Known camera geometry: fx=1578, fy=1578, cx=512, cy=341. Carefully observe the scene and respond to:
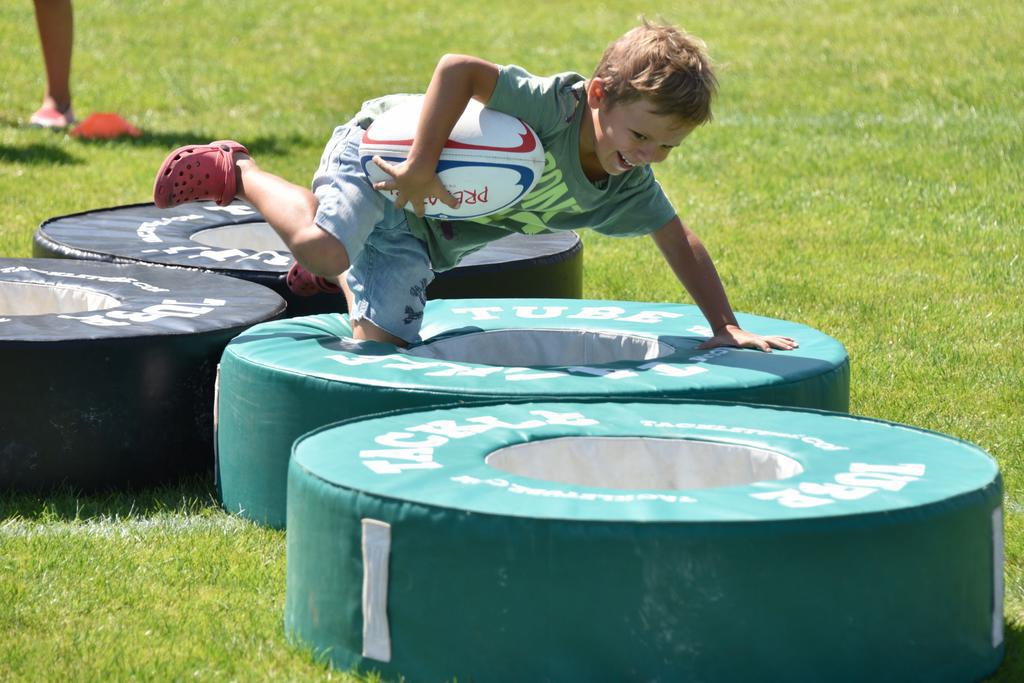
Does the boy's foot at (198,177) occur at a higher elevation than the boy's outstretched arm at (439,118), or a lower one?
lower

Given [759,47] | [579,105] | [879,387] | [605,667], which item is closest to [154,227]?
[579,105]

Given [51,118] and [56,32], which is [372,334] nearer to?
[56,32]

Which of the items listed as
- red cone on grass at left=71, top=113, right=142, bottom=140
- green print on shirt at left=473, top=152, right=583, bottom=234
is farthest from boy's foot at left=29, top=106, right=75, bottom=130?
green print on shirt at left=473, top=152, right=583, bottom=234

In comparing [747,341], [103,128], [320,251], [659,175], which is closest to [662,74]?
[747,341]

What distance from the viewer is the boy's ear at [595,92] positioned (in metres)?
4.55

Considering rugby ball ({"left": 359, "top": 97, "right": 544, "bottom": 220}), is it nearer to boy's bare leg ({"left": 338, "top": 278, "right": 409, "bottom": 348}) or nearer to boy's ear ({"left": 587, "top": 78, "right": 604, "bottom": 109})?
boy's ear ({"left": 587, "top": 78, "right": 604, "bottom": 109})

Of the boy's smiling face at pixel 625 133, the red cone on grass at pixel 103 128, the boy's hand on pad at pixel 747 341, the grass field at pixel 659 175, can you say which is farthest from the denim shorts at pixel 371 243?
the red cone on grass at pixel 103 128

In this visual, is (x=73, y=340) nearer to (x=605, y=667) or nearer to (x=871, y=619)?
(x=605, y=667)

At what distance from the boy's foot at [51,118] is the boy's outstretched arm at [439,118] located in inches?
308

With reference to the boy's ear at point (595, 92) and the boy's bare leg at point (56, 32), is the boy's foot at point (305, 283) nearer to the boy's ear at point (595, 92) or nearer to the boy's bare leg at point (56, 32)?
the boy's ear at point (595, 92)

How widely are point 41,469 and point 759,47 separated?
1122 centimetres

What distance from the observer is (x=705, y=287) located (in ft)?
16.0

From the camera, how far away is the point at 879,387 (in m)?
6.00

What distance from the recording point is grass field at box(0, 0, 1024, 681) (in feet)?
12.4
